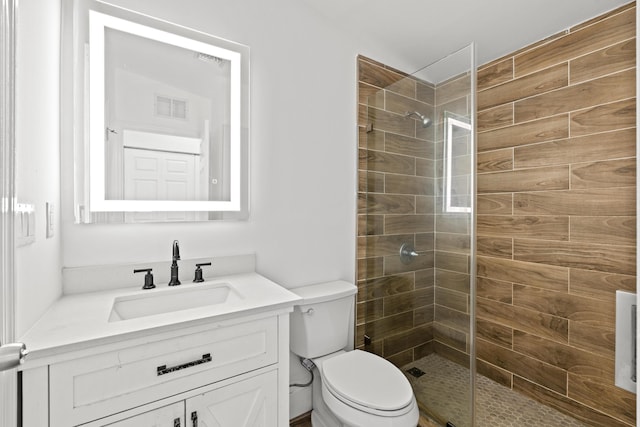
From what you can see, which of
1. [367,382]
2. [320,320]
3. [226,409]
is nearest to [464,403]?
[367,382]

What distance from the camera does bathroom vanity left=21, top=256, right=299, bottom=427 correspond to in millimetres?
812

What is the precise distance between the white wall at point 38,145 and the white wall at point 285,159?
156 millimetres

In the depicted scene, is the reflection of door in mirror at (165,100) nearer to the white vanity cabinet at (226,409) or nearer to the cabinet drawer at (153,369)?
the cabinet drawer at (153,369)

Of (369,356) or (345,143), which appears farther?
(345,143)

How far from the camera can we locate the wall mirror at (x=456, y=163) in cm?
149

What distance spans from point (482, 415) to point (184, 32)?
268 centimetres

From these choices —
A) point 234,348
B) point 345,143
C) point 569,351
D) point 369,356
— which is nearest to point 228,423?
point 234,348

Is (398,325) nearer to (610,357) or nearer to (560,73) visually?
(610,357)

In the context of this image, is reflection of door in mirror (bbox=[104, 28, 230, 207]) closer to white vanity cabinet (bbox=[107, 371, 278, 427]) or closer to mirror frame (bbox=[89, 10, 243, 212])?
mirror frame (bbox=[89, 10, 243, 212])

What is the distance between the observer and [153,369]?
931mm

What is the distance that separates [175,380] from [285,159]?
116 centimetres

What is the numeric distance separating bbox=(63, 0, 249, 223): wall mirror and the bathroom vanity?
0.41 metres

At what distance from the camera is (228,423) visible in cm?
107

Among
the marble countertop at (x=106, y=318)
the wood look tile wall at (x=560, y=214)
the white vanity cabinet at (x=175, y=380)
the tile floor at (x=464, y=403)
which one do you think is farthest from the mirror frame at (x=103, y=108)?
the wood look tile wall at (x=560, y=214)
